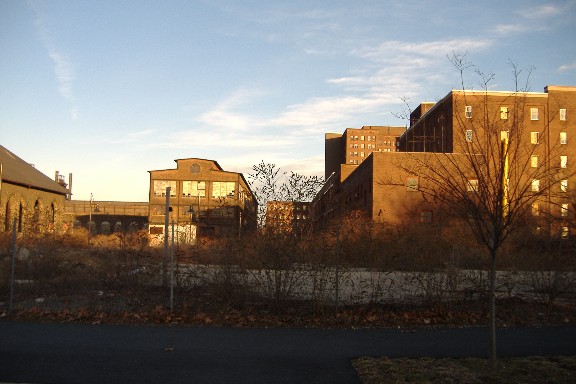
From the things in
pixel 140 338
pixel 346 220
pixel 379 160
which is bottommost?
pixel 140 338

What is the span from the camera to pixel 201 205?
69.4m

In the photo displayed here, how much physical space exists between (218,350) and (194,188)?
207 ft

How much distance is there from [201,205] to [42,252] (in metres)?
53.1

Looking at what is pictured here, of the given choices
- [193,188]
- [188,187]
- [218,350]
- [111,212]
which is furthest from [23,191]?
[218,350]

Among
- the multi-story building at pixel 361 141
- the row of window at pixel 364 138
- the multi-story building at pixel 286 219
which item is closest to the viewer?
the multi-story building at pixel 286 219

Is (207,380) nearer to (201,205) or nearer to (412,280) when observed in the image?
(412,280)

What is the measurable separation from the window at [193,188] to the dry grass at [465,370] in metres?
63.6

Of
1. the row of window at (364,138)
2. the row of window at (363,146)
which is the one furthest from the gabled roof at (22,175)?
the row of window at (364,138)

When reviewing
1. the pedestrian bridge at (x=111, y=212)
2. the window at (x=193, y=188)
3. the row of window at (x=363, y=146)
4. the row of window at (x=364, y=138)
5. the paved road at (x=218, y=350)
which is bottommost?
the paved road at (x=218, y=350)

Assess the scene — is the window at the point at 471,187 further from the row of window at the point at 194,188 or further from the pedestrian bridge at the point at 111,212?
the pedestrian bridge at the point at 111,212

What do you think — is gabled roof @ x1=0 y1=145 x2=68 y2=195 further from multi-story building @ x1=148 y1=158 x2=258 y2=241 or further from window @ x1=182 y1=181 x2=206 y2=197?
window @ x1=182 y1=181 x2=206 y2=197

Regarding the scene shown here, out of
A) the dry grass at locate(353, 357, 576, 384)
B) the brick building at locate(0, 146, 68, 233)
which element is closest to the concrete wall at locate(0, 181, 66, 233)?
the brick building at locate(0, 146, 68, 233)

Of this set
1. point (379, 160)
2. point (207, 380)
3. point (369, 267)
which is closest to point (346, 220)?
point (369, 267)

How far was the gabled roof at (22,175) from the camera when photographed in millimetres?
49438
